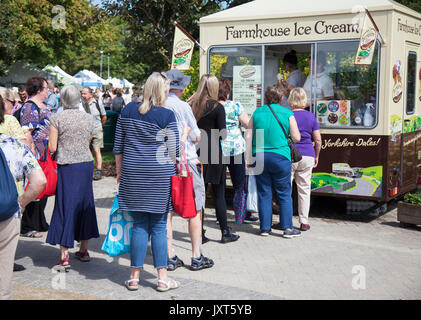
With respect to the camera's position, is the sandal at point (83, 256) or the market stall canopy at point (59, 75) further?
the market stall canopy at point (59, 75)

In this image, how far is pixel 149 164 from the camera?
480 centimetres

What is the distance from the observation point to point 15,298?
15.6ft

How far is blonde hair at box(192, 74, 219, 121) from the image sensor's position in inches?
243

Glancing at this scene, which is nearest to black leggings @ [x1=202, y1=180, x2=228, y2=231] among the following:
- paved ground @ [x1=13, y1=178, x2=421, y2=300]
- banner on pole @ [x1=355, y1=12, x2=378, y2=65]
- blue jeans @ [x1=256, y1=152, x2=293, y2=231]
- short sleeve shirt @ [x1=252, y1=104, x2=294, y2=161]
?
paved ground @ [x1=13, y1=178, x2=421, y2=300]

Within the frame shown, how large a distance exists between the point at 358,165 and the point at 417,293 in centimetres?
283

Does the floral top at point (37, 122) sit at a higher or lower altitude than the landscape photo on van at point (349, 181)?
higher

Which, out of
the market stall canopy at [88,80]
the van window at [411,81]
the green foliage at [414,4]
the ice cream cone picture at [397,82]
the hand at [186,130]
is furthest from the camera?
the market stall canopy at [88,80]

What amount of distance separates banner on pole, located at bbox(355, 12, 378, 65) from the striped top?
349 centimetres

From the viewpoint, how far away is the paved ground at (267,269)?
499 cm

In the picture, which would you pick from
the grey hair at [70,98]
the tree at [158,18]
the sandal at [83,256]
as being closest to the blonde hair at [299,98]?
the grey hair at [70,98]

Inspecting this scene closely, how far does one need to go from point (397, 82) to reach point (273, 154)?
222 centimetres

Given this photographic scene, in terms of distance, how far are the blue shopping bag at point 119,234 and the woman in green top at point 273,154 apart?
2.32 m

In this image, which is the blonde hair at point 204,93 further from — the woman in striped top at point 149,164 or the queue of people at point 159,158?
the woman in striped top at point 149,164

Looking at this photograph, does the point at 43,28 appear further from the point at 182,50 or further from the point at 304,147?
the point at 304,147
